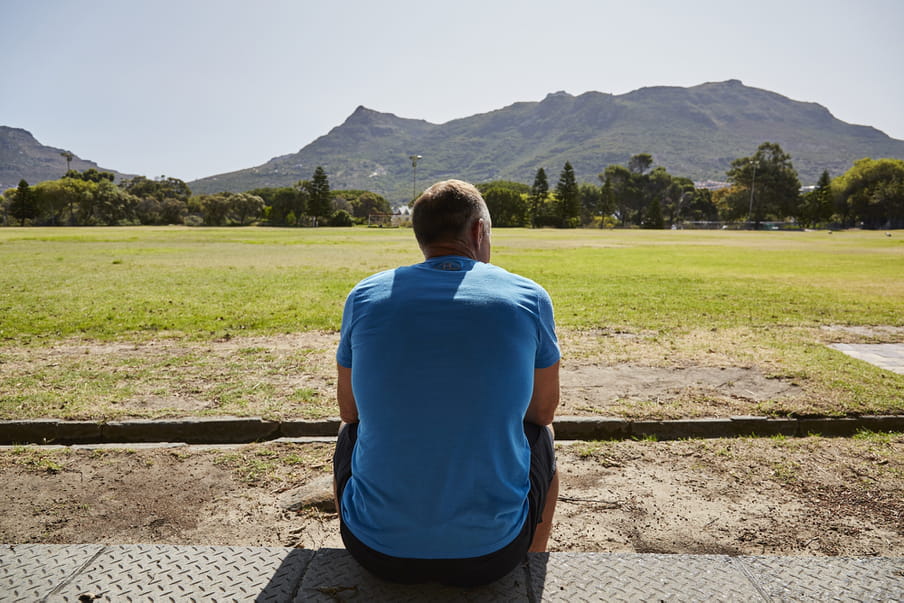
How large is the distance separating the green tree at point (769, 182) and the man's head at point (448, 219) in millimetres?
109161

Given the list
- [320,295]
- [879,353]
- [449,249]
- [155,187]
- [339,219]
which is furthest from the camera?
[155,187]

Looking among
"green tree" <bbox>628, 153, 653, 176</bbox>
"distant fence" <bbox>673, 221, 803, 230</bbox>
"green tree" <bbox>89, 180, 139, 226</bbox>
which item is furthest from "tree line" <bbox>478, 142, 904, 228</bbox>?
"green tree" <bbox>89, 180, 139, 226</bbox>

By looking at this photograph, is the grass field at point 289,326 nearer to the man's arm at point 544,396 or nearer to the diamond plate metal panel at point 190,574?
the diamond plate metal panel at point 190,574

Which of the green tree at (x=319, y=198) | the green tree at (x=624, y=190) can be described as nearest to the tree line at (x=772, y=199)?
the green tree at (x=624, y=190)

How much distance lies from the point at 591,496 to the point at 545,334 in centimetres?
213

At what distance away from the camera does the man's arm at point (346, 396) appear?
207cm

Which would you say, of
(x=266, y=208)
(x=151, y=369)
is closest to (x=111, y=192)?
(x=266, y=208)

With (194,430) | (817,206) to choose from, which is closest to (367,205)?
(817,206)

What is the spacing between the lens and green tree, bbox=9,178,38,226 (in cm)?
8056

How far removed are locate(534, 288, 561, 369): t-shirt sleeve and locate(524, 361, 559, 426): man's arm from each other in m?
0.04

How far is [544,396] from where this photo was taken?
2.05 metres

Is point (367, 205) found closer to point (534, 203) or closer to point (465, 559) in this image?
point (534, 203)

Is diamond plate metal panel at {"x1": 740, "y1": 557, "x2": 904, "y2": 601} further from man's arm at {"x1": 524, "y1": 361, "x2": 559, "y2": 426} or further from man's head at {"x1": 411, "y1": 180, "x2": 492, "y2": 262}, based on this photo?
man's head at {"x1": 411, "y1": 180, "x2": 492, "y2": 262}

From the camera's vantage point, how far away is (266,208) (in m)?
101
